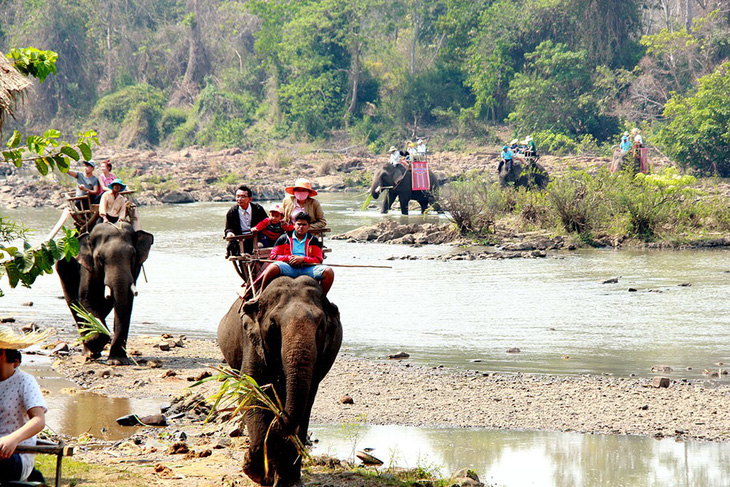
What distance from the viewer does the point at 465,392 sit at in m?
9.66

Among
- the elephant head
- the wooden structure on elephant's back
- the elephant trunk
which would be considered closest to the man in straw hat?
the elephant trunk

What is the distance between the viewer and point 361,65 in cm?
5272

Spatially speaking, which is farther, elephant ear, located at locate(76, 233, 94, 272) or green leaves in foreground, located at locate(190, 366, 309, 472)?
elephant ear, located at locate(76, 233, 94, 272)

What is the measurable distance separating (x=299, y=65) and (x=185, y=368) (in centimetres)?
4206

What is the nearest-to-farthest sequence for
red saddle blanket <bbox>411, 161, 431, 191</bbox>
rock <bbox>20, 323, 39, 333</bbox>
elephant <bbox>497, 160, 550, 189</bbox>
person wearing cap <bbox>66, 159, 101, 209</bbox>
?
rock <bbox>20, 323, 39, 333</bbox>
person wearing cap <bbox>66, 159, 101, 209</bbox>
elephant <bbox>497, 160, 550, 189</bbox>
red saddle blanket <bbox>411, 161, 431, 191</bbox>

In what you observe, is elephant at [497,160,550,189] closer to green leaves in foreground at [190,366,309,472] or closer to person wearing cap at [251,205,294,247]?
person wearing cap at [251,205,294,247]

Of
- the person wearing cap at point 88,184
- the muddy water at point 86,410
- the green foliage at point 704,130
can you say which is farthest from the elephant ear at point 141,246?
the green foliage at point 704,130

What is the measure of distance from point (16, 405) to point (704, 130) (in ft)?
96.1

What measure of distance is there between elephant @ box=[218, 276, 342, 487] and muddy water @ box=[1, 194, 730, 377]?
4447 mm

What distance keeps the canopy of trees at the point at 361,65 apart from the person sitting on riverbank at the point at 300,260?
27.3 meters

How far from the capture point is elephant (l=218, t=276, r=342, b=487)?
20.3ft

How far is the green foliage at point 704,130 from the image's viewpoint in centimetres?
3162

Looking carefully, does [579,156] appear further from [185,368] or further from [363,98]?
[185,368]

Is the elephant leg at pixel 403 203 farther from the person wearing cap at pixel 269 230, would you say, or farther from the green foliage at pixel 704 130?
the person wearing cap at pixel 269 230
